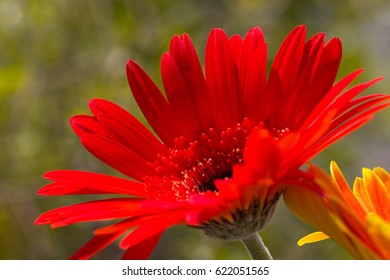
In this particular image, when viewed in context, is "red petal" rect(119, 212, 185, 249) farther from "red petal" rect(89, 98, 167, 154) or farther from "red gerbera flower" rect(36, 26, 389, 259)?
"red petal" rect(89, 98, 167, 154)

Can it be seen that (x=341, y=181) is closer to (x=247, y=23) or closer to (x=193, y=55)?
(x=193, y=55)

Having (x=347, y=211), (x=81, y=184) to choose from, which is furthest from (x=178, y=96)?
(x=347, y=211)

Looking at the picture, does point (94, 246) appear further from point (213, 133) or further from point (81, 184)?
point (213, 133)

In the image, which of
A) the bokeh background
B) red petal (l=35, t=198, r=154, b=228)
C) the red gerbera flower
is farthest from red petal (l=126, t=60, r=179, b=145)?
the bokeh background


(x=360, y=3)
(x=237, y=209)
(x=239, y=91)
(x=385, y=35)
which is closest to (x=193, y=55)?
(x=239, y=91)

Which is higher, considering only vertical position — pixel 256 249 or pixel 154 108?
pixel 154 108
